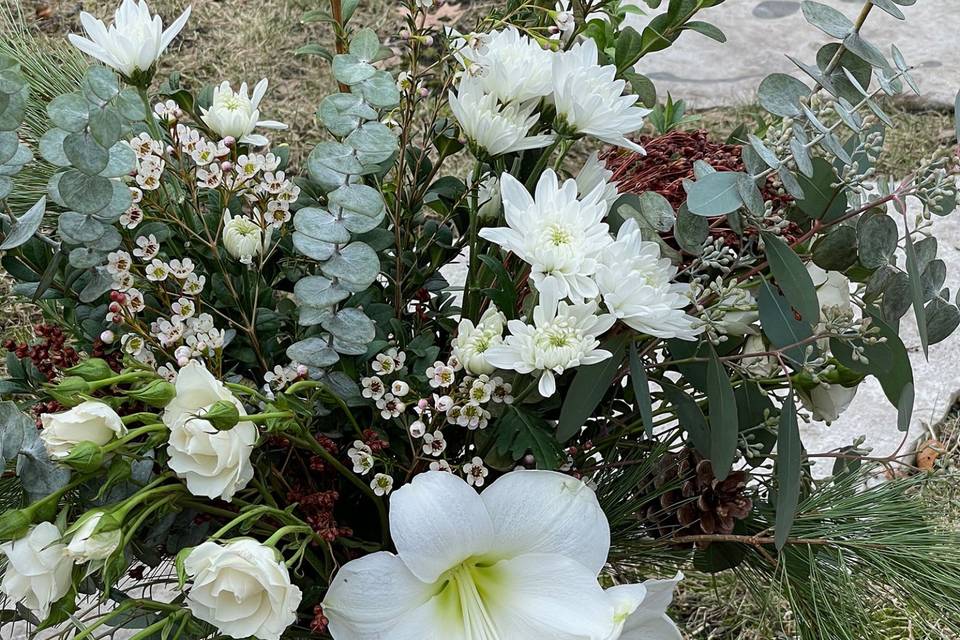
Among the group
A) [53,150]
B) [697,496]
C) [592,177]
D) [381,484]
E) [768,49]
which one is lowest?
[768,49]

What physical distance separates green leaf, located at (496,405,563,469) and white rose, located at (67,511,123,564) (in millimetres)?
236

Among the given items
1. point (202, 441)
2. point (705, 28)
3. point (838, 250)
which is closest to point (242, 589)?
point (202, 441)

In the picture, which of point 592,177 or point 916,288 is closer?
point 916,288

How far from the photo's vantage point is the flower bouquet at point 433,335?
1.82 ft

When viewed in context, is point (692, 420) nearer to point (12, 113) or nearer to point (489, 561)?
point (489, 561)

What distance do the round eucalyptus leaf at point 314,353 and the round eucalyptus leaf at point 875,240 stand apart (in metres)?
0.31

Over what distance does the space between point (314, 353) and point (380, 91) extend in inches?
6.3

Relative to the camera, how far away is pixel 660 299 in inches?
22.5

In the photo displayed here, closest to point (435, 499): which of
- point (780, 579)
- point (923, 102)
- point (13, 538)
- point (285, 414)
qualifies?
point (285, 414)

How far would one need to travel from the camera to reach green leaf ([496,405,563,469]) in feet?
2.13

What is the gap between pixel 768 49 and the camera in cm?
260

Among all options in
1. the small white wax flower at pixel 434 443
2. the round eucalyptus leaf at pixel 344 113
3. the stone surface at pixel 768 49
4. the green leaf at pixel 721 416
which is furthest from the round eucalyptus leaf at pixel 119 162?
the stone surface at pixel 768 49

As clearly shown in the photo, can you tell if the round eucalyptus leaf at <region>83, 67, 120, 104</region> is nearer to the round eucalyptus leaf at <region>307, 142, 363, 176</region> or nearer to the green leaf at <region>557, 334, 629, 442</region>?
the round eucalyptus leaf at <region>307, 142, 363, 176</region>

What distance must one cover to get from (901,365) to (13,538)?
51cm
